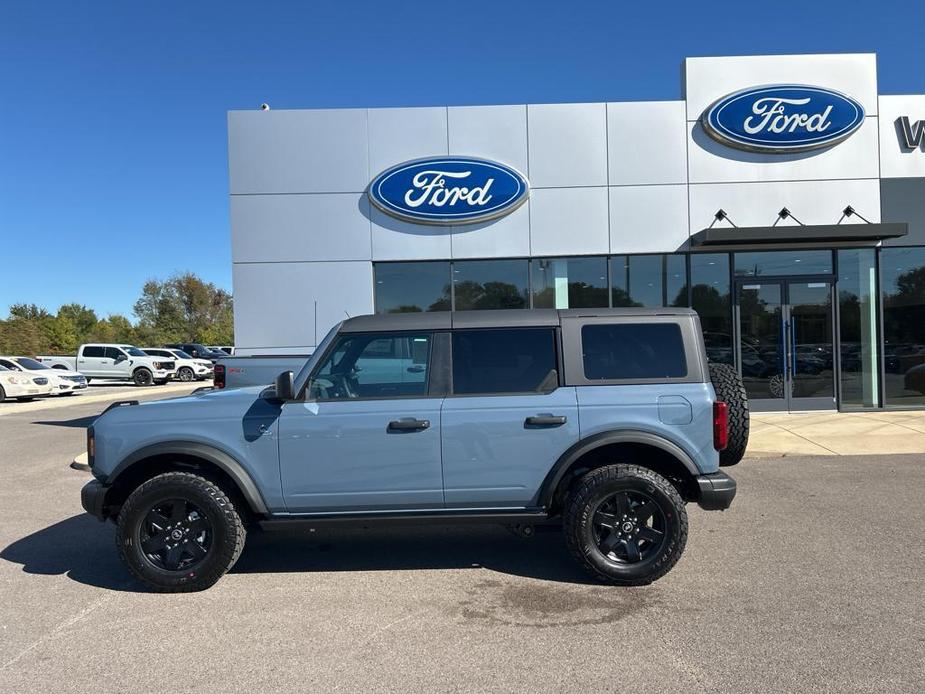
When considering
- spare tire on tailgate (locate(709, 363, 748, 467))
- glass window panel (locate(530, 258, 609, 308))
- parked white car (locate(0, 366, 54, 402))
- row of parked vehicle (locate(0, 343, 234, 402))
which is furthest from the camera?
row of parked vehicle (locate(0, 343, 234, 402))

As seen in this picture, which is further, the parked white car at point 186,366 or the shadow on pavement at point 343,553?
the parked white car at point 186,366

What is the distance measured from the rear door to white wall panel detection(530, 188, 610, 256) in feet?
26.9

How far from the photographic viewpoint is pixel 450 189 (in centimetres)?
1223

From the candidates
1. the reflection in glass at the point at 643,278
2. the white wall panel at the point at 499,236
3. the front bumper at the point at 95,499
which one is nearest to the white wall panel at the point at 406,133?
the white wall panel at the point at 499,236

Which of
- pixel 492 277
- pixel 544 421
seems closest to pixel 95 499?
pixel 544 421

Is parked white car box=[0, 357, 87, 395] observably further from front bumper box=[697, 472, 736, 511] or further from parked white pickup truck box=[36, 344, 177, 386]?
front bumper box=[697, 472, 736, 511]

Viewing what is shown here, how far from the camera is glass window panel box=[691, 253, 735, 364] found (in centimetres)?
1257

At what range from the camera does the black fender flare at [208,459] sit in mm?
4348

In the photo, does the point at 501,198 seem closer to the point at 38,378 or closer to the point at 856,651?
the point at 856,651

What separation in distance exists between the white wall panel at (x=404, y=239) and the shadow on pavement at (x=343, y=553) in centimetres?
743

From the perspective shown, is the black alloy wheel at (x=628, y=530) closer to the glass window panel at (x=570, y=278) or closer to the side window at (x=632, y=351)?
the side window at (x=632, y=351)

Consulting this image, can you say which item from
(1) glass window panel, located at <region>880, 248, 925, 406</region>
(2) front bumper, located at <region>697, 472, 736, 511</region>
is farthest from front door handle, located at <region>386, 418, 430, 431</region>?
(1) glass window panel, located at <region>880, 248, 925, 406</region>

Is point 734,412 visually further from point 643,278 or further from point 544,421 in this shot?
point 643,278

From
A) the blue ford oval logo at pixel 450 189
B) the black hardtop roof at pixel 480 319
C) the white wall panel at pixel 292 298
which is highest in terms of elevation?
the blue ford oval logo at pixel 450 189
